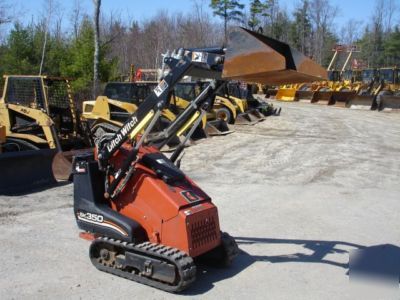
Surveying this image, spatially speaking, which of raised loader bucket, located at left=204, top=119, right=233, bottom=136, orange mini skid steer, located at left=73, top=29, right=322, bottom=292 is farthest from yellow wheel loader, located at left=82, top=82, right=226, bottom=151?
orange mini skid steer, located at left=73, top=29, right=322, bottom=292

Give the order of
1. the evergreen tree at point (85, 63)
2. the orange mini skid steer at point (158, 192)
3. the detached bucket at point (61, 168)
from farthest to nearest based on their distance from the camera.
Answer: the evergreen tree at point (85, 63), the detached bucket at point (61, 168), the orange mini skid steer at point (158, 192)

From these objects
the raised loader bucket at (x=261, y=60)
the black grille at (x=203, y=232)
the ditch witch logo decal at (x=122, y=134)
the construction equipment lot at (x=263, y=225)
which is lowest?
the construction equipment lot at (x=263, y=225)

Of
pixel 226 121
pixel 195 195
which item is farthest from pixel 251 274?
pixel 226 121

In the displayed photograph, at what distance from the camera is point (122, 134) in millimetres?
5410

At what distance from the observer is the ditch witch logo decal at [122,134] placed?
5336 millimetres

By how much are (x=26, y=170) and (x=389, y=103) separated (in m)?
23.7

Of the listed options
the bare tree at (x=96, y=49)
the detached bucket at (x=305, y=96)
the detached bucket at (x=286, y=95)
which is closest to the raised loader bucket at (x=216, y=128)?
the bare tree at (x=96, y=49)

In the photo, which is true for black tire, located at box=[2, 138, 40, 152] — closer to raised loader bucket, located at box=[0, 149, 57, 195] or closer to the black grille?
raised loader bucket, located at box=[0, 149, 57, 195]

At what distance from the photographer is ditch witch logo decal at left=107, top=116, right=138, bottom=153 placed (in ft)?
17.5

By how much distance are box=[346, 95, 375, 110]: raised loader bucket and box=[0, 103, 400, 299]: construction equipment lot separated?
48.5 ft

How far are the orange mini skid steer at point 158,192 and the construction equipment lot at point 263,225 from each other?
0.27 meters

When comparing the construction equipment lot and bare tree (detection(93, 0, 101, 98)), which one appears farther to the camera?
bare tree (detection(93, 0, 101, 98))

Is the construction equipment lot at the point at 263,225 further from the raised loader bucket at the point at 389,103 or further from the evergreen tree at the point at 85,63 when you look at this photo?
the raised loader bucket at the point at 389,103

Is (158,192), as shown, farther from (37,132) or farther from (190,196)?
(37,132)
